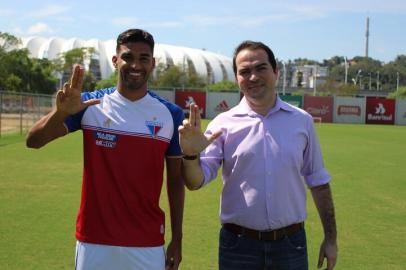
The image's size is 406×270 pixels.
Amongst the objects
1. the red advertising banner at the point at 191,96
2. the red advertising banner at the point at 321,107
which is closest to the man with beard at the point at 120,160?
the red advertising banner at the point at 191,96

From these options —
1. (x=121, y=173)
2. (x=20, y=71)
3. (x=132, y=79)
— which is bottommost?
(x=121, y=173)

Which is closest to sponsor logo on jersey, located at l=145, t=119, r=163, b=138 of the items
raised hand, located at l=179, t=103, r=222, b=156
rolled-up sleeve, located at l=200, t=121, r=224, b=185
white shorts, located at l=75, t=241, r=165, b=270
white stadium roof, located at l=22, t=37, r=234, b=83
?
raised hand, located at l=179, t=103, r=222, b=156

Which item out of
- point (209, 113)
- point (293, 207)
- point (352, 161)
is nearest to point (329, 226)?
point (293, 207)

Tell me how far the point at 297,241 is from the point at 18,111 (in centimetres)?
2635

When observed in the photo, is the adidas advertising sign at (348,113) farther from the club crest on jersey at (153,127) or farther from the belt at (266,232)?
the club crest on jersey at (153,127)

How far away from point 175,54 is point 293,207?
143658mm

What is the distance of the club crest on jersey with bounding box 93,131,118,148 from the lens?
3.39 m

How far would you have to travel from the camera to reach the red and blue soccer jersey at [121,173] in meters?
3.38

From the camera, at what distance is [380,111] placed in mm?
53719

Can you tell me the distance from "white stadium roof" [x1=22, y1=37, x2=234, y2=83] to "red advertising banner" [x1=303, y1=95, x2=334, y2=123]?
7465 centimetres

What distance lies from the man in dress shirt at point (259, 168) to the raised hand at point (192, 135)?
71 mm

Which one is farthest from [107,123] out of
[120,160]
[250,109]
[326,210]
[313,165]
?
[326,210]

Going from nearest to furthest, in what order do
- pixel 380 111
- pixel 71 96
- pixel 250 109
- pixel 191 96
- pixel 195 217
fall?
pixel 71 96
pixel 250 109
pixel 195 217
pixel 380 111
pixel 191 96

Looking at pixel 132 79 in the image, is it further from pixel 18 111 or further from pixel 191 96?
pixel 191 96
